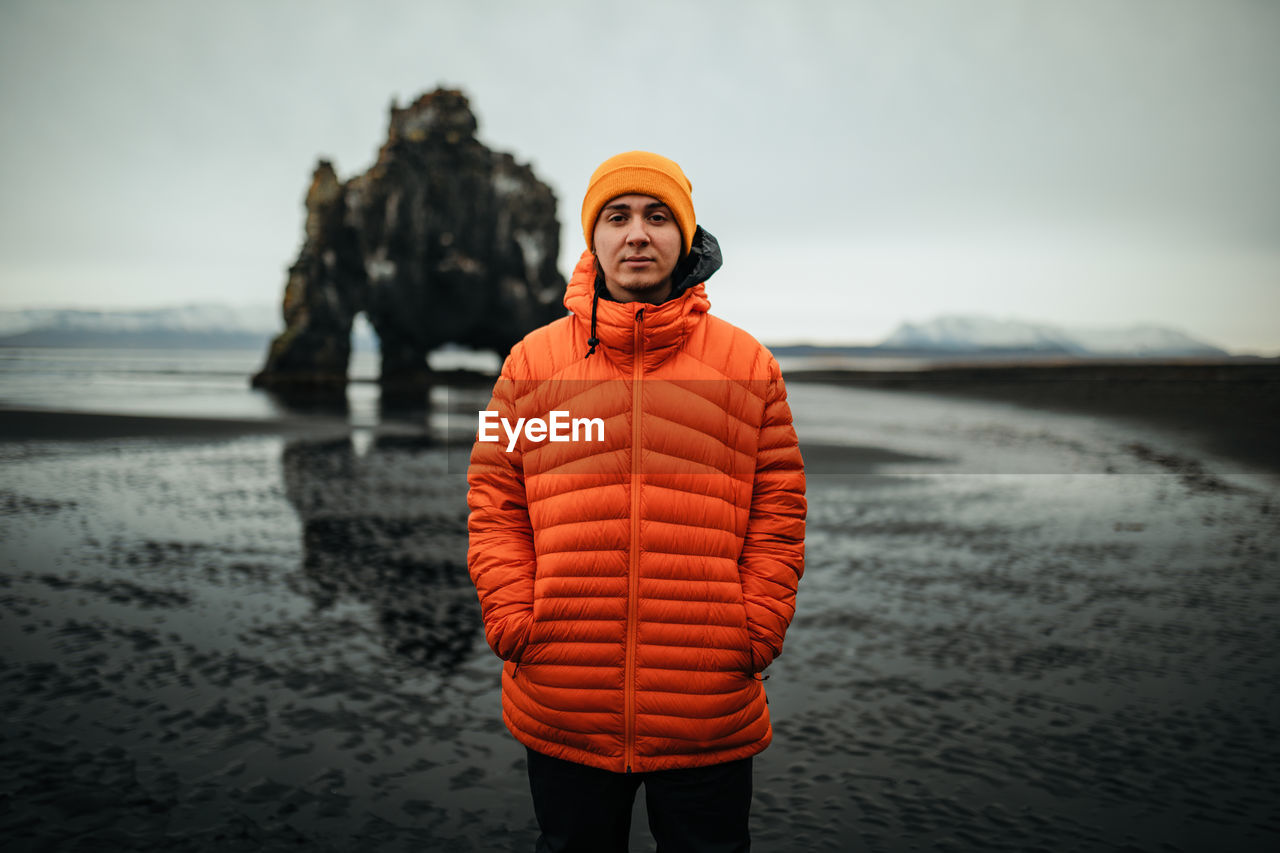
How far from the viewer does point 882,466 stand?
16469mm

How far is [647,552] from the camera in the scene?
7.18 feet

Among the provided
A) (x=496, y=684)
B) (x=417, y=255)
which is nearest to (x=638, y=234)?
(x=496, y=684)

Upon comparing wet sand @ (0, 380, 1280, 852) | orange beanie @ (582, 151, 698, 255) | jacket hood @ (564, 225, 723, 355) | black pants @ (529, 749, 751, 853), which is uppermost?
orange beanie @ (582, 151, 698, 255)

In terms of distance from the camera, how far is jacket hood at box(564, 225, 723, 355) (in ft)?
7.06

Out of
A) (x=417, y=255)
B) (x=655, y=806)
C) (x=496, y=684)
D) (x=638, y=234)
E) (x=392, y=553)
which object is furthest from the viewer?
(x=417, y=255)

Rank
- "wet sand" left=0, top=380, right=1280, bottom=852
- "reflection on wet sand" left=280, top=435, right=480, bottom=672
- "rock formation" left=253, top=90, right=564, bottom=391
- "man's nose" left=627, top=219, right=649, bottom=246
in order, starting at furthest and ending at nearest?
"rock formation" left=253, top=90, right=564, bottom=391 < "reflection on wet sand" left=280, top=435, right=480, bottom=672 < "wet sand" left=0, top=380, right=1280, bottom=852 < "man's nose" left=627, top=219, right=649, bottom=246

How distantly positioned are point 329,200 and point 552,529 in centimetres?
6109

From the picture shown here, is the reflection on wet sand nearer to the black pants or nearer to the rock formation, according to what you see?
the black pants

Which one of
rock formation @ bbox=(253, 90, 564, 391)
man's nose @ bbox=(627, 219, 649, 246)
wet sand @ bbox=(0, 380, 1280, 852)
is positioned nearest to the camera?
man's nose @ bbox=(627, 219, 649, 246)

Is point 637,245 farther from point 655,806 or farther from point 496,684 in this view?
point 496,684

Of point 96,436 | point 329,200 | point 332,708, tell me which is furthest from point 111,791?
point 329,200

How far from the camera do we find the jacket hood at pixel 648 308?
215 cm

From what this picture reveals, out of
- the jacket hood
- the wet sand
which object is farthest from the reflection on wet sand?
the jacket hood

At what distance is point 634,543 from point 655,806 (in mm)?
774
